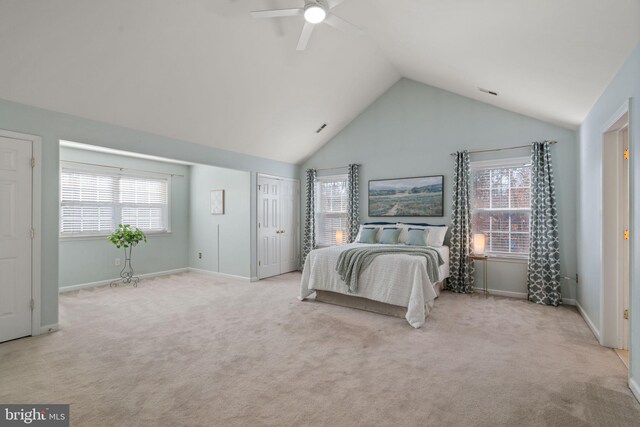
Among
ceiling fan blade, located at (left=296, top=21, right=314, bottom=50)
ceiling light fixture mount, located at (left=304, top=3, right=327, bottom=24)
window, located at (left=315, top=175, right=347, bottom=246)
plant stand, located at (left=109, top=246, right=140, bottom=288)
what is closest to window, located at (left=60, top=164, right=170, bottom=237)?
plant stand, located at (left=109, top=246, right=140, bottom=288)

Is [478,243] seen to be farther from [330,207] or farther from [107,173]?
[107,173]

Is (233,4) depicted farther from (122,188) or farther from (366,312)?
(122,188)

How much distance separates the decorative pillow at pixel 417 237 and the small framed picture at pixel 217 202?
3.63 meters

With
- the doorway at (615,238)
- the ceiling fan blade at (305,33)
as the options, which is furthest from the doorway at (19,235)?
the doorway at (615,238)

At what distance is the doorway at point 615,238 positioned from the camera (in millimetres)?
2879

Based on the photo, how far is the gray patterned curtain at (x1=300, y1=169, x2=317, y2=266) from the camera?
6668 millimetres

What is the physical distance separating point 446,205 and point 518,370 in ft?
10.5

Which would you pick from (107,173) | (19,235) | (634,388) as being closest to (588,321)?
(634,388)

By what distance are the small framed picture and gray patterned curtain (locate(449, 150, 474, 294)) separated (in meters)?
4.32

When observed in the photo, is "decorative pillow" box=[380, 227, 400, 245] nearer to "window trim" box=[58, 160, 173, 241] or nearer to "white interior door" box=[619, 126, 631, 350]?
"white interior door" box=[619, 126, 631, 350]

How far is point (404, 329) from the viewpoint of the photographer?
3371mm

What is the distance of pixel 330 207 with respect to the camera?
6688mm

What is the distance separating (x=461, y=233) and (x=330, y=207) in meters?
2.69

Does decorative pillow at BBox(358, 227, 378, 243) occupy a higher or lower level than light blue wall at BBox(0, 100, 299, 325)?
lower
